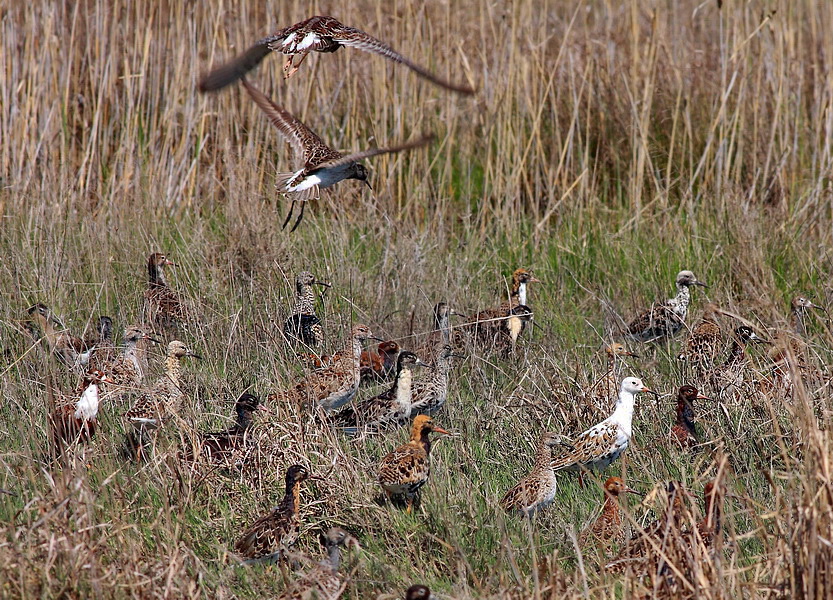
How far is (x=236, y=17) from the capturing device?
8.50 metres

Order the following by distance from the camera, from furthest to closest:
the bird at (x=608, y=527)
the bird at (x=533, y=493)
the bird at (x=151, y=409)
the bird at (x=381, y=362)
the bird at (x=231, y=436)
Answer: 1. the bird at (x=381, y=362)
2. the bird at (x=151, y=409)
3. the bird at (x=231, y=436)
4. the bird at (x=533, y=493)
5. the bird at (x=608, y=527)

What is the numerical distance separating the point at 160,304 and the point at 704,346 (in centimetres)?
316

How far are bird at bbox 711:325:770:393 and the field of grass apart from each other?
3.6 inches

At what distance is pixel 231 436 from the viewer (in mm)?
5043

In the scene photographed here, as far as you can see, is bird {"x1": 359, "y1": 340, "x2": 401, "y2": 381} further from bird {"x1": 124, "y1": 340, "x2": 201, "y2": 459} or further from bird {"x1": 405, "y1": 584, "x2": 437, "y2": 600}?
bird {"x1": 405, "y1": 584, "x2": 437, "y2": 600}

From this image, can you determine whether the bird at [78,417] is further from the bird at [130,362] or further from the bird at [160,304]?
the bird at [160,304]

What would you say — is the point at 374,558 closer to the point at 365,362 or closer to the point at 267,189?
the point at 365,362

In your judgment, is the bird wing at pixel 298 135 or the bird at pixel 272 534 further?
the bird wing at pixel 298 135

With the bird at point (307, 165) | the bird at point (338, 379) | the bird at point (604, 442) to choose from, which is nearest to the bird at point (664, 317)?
the bird at point (604, 442)

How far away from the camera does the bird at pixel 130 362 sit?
226 inches

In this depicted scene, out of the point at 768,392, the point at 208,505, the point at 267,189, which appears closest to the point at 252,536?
the point at 208,505

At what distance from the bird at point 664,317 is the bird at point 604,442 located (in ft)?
3.83

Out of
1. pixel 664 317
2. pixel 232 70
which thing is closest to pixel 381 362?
pixel 664 317

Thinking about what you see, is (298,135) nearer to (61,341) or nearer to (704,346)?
(61,341)
